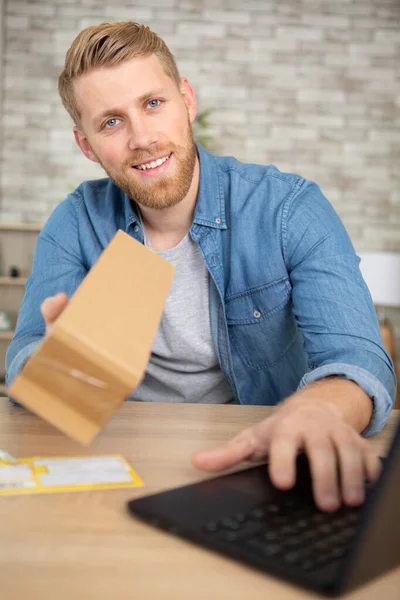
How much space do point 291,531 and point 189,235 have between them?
104cm

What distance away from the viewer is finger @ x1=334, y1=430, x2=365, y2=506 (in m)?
0.64

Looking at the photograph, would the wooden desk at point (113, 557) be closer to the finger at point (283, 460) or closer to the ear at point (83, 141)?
the finger at point (283, 460)

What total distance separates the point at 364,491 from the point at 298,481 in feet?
0.24

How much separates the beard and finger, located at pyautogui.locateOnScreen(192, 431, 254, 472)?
2.84ft

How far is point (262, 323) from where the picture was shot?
1461mm

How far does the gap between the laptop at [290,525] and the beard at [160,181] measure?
0.89m

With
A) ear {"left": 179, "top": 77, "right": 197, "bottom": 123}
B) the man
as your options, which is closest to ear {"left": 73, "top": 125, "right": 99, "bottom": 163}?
the man

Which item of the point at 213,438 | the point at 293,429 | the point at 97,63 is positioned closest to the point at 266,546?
the point at 293,429

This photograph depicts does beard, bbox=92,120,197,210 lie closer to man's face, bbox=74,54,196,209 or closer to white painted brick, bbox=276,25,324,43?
man's face, bbox=74,54,196,209

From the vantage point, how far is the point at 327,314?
4.08ft

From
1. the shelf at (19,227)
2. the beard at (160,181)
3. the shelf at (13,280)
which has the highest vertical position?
the beard at (160,181)

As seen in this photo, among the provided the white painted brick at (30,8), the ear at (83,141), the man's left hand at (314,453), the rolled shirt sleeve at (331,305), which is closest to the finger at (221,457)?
the man's left hand at (314,453)

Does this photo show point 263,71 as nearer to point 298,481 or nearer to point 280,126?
point 280,126

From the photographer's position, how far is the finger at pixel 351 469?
64 cm
